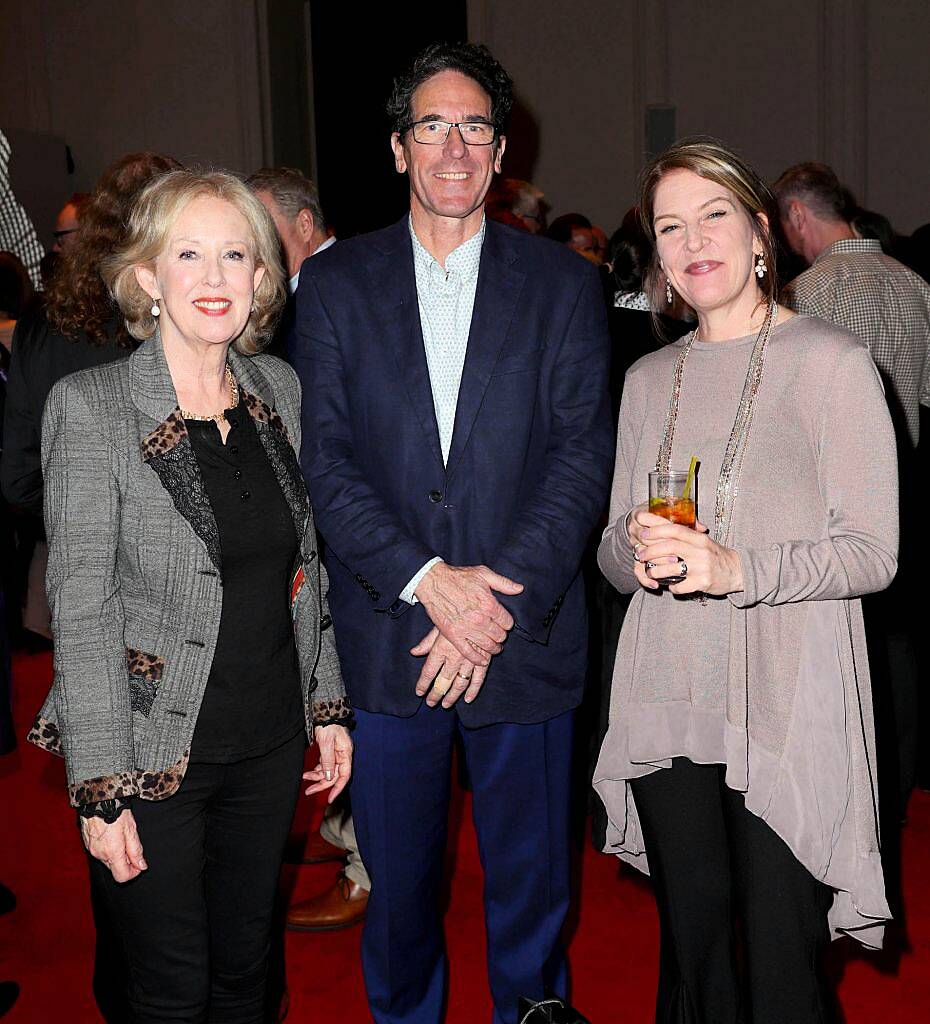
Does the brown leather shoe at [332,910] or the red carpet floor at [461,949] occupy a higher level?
the brown leather shoe at [332,910]

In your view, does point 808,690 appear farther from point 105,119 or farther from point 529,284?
point 105,119

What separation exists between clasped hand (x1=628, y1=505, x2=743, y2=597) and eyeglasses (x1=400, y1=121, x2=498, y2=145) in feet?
2.85

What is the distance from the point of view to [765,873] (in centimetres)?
193

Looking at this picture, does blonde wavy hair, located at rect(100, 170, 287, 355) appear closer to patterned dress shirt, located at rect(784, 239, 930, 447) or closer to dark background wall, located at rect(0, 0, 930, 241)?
patterned dress shirt, located at rect(784, 239, 930, 447)

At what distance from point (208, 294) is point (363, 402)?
0.41 meters

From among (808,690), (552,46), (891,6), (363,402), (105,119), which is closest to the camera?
(808,690)

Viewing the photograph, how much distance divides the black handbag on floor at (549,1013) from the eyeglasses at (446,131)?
1669mm

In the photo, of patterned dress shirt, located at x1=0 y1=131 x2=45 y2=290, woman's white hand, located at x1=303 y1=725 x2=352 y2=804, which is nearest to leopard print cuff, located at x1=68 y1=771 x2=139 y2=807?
woman's white hand, located at x1=303 y1=725 x2=352 y2=804

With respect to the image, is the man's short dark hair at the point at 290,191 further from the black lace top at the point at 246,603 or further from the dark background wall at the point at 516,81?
the dark background wall at the point at 516,81

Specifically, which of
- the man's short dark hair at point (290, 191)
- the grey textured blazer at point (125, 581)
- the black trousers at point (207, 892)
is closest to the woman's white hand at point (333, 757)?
the black trousers at point (207, 892)

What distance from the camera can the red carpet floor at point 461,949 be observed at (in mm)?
Answer: 2824

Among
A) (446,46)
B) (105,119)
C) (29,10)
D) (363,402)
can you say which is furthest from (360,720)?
(29,10)

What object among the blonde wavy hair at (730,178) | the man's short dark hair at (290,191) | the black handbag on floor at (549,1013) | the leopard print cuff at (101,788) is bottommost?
the black handbag on floor at (549,1013)

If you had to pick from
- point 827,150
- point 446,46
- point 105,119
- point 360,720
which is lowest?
point 360,720
